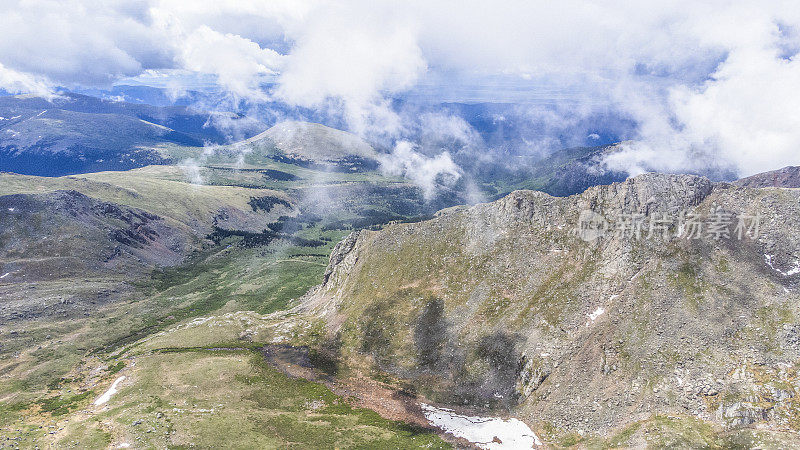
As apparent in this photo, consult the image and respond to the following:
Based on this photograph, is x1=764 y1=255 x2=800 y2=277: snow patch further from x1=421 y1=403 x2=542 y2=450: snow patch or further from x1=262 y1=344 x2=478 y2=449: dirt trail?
x1=262 y1=344 x2=478 y2=449: dirt trail

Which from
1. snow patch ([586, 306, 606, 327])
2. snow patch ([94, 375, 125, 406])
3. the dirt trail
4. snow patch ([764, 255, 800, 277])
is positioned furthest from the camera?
snow patch ([586, 306, 606, 327])

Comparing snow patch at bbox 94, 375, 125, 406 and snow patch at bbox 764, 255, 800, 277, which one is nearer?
snow patch at bbox 764, 255, 800, 277

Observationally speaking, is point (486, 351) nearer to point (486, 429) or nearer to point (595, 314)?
point (486, 429)

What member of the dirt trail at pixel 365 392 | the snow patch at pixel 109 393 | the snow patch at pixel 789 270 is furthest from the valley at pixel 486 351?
the snow patch at pixel 109 393

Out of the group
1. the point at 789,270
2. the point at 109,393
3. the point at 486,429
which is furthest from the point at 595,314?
the point at 109,393

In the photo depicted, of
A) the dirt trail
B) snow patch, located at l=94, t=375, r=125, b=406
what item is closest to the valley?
the dirt trail

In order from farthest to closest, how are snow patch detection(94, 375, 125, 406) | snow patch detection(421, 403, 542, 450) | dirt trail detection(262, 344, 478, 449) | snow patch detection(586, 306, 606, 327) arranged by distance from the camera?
snow patch detection(586, 306, 606, 327) → snow patch detection(94, 375, 125, 406) → dirt trail detection(262, 344, 478, 449) → snow patch detection(421, 403, 542, 450)
